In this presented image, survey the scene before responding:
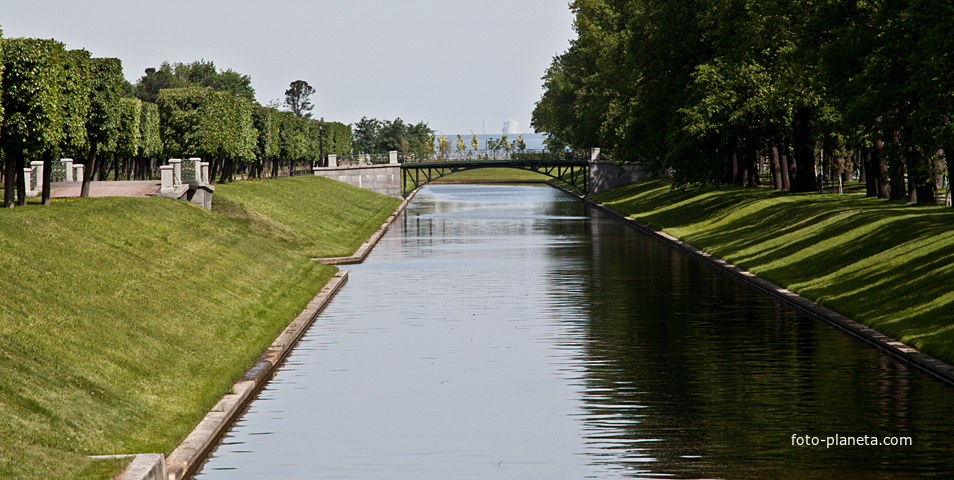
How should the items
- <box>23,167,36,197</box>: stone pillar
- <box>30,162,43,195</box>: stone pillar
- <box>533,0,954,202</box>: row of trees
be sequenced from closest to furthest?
<box>533,0,954,202</box>: row of trees → <box>23,167,36,197</box>: stone pillar → <box>30,162,43,195</box>: stone pillar

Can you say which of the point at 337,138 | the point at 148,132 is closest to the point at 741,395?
the point at 148,132

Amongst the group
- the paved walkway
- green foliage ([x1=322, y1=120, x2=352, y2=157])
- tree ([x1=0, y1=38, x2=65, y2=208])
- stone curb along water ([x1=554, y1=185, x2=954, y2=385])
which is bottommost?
stone curb along water ([x1=554, y1=185, x2=954, y2=385])

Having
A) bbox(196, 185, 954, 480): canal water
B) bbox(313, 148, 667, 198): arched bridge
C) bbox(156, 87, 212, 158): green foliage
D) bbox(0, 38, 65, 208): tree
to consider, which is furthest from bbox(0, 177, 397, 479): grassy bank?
bbox(313, 148, 667, 198): arched bridge

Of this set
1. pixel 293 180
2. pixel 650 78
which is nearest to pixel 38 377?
pixel 650 78

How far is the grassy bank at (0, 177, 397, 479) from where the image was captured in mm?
16297

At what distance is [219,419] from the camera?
18.8 meters

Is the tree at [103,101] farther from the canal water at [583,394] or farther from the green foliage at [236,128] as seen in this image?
the green foliage at [236,128]

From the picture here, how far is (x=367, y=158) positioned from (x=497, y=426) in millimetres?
110262

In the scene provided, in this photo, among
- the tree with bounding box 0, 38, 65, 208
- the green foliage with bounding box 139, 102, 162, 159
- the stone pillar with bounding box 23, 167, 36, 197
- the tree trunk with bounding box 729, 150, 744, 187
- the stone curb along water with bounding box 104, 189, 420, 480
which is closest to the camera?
the stone curb along water with bounding box 104, 189, 420, 480

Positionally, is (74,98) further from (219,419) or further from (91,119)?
(219,419)

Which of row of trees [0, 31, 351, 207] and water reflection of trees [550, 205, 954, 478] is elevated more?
row of trees [0, 31, 351, 207]

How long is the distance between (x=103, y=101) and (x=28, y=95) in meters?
16.3

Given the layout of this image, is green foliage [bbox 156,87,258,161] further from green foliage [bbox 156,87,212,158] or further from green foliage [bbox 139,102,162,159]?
green foliage [bbox 139,102,162,159]

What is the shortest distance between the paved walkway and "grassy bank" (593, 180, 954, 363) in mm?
25728
